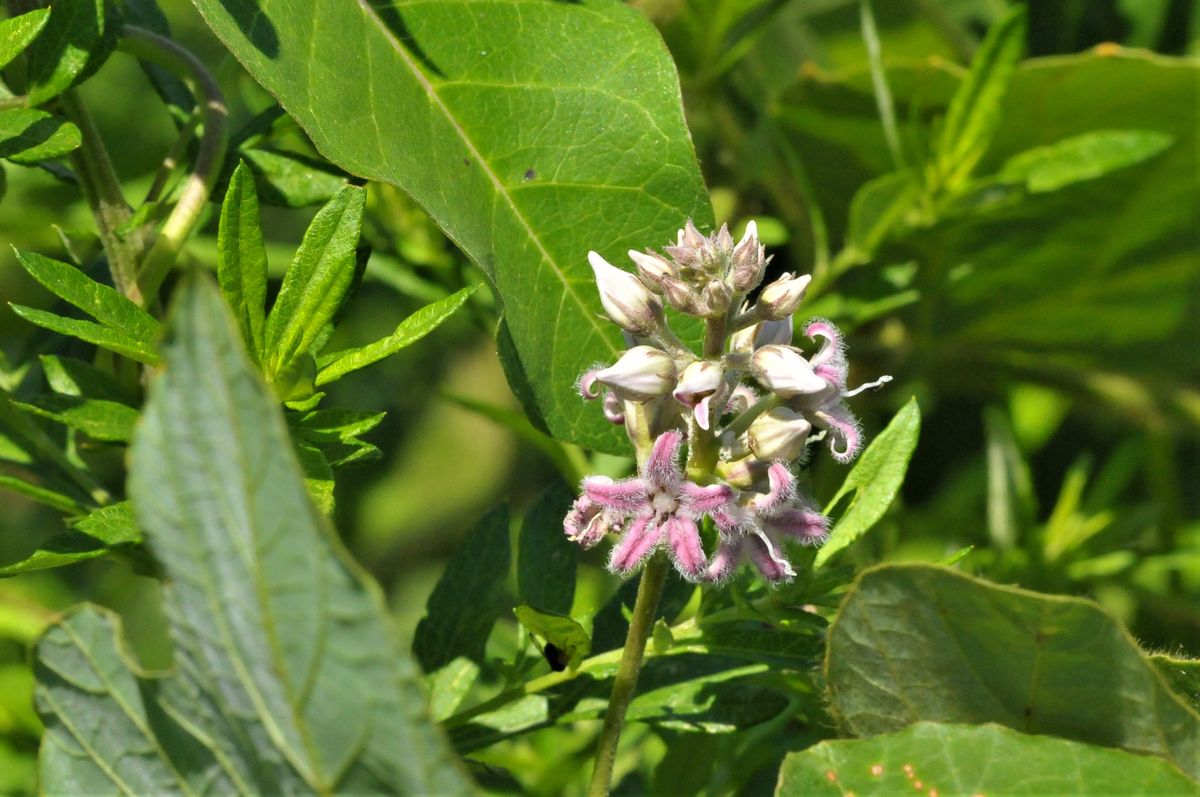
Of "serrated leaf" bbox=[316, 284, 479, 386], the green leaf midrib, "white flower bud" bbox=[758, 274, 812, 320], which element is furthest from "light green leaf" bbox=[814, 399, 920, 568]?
"serrated leaf" bbox=[316, 284, 479, 386]

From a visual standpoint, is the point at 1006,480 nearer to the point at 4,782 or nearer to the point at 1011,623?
the point at 1011,623

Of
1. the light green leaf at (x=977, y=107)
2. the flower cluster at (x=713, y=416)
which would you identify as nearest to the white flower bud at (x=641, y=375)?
the flower cluster at (x=713, y=416)

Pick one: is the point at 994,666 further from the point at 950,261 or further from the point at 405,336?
the point at 950,261

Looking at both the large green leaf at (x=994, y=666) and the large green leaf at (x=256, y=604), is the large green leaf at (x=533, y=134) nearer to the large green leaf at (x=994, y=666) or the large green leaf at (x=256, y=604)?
the large green leaf at (x=994, y=666)

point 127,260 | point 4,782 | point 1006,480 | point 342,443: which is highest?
Answer: point 127,260

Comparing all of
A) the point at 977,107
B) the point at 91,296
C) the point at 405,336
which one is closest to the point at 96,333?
the point at 91,296

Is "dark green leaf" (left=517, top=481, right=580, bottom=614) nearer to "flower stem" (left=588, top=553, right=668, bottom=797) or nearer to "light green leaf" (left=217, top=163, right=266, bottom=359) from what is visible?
"flower stem" (left=588, top=553, right=668, bottom=797)

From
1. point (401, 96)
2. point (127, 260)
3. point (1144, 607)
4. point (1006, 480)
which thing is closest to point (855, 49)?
point (1006, 480)
